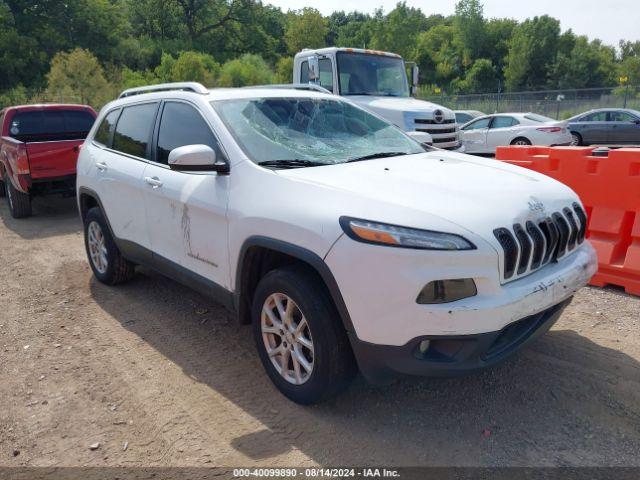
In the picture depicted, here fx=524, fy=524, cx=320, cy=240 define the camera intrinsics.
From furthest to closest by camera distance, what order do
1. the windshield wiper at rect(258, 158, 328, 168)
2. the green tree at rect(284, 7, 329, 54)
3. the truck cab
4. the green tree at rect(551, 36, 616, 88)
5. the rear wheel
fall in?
the green tree at rect(551, 36, 616, 88) → the green tree at rect(284, 7, 329, 54) → the rear wheel → the truck cab → the windshield wiper at rect(258, 158, 328, 168)

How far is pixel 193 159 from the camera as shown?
3148 mm

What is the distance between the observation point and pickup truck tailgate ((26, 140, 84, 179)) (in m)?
8.09

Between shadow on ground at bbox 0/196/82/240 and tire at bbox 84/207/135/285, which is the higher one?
tire at bbox 84/207/135/285

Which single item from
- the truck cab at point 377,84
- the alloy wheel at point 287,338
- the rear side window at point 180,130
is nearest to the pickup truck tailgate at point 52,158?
the truck cab at point 377,84

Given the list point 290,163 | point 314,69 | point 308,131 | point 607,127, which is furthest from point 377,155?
point 607,127

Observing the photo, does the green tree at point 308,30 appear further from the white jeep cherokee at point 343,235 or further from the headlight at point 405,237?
the headlight at point 405,237

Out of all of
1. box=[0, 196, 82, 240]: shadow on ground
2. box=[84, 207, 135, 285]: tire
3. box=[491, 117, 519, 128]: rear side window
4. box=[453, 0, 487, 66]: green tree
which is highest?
box=[453, 0, 487, 66]: green tree

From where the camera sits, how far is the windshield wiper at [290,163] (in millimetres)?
3205

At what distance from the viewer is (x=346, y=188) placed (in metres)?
2.76

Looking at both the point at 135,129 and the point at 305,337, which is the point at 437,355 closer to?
the point at 305,337

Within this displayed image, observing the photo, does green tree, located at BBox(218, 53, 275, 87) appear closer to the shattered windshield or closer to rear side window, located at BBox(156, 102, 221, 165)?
rear side window, located at BBox(156, 102, 221, 165)

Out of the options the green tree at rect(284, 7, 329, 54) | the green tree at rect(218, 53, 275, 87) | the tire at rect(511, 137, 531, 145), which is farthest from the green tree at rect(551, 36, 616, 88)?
the tire at rect(511, 137, 531, 145)

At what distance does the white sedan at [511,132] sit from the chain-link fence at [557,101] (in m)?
14.6

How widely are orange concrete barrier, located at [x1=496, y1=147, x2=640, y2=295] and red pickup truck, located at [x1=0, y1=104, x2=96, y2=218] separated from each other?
7228 millimetres
